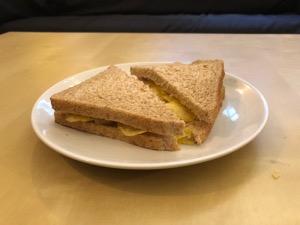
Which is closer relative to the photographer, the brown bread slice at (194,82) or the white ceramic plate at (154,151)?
the white ceramic plate at (154,151)

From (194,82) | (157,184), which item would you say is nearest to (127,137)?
(157,184)

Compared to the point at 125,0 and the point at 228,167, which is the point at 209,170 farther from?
the point at 125,0

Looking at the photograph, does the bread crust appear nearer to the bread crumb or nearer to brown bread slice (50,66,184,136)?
brown bread slice (50,66,184,136)

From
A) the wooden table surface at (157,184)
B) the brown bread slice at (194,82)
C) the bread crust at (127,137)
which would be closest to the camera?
the wooden table surface at (157,184)

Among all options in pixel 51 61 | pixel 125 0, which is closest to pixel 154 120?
pixel 51 61

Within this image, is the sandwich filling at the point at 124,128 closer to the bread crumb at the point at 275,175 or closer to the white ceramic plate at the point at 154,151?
the white ceramic plate at the point at 154,151

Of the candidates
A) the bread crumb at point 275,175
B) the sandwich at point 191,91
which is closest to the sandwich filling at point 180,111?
the sandwich at point 191,91
